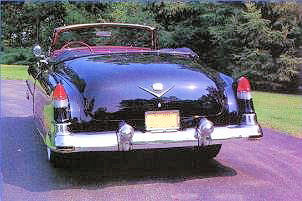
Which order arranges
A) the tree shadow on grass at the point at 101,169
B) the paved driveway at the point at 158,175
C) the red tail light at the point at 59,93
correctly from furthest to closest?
the tree shadow on grass at the point at 101,169 < the red tail light at the point at 59,93 < the paved driveway at the point at 158,175

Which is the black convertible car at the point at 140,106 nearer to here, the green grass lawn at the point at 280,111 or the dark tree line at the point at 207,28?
the dark tree line at the point at 207,28

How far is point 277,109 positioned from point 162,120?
314cm

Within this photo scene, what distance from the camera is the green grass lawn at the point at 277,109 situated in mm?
5676

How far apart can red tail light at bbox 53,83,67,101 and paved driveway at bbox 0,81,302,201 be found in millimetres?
576

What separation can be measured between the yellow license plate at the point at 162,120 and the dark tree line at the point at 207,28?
87 cm

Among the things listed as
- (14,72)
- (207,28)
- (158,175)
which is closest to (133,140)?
(158,175)

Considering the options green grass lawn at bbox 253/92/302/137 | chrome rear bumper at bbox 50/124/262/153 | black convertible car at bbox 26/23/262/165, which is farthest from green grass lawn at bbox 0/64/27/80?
green grass lawn at bbox 253/92/302/137

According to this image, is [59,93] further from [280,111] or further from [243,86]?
[280,111]

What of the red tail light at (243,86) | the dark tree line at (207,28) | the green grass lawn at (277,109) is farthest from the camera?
the green grass lawn at (277,109)

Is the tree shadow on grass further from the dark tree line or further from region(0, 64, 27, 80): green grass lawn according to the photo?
region(0, 64, 27, 80): green grass lawn

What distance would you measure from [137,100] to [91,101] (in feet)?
0.98

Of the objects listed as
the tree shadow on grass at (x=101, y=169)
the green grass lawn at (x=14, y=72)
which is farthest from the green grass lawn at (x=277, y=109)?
the tree shadow on grass at (x=101, y=169)

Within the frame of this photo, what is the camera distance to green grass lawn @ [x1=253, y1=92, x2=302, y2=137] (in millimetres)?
5676

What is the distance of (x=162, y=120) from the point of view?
3719 mm
